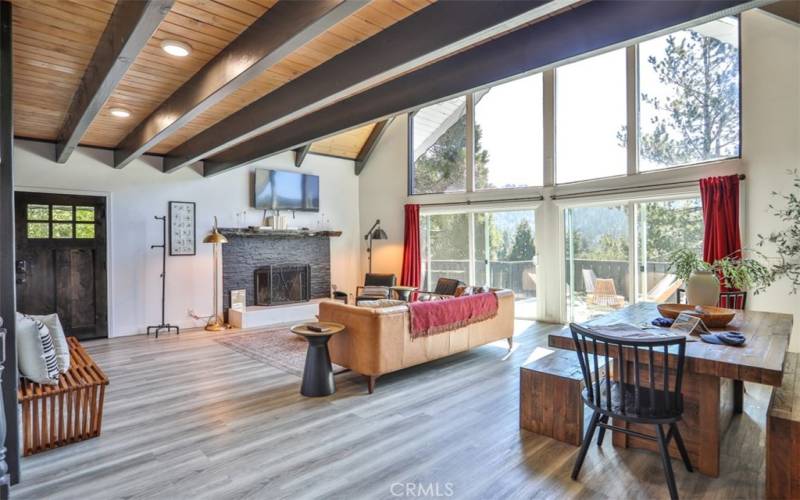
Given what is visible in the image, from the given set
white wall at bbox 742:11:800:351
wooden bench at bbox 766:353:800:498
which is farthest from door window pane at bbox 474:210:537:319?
wooden bench at bbox 766:353:800:498

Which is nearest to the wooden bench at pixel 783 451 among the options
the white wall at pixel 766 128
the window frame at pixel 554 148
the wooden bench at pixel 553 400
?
the wooden bench at pixel 553 400

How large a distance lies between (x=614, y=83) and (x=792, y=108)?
2014 millimetres

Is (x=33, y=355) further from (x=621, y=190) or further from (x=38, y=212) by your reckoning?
(x=621, y=190)

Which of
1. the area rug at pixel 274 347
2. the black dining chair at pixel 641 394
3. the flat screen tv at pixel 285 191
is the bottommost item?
the area rug at pixel 274 347

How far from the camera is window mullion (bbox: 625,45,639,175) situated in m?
5.57

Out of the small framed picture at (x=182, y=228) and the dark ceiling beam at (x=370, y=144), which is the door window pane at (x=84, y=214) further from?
the dark ceiling beam at (x=370, y=144)

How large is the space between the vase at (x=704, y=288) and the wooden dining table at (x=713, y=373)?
0.70ft

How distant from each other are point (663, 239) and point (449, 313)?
3.31m

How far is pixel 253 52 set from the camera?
2.46 meters

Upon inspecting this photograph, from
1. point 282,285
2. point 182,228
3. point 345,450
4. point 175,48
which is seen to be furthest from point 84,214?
point 345,450

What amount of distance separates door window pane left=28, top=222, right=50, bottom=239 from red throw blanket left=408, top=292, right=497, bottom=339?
5029mm

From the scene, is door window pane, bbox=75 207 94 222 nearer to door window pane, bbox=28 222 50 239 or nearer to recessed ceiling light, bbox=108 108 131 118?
door window pane, bbox=28 222 50 239

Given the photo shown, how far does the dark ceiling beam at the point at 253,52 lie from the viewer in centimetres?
194

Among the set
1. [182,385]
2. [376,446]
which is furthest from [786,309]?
[182,385]
